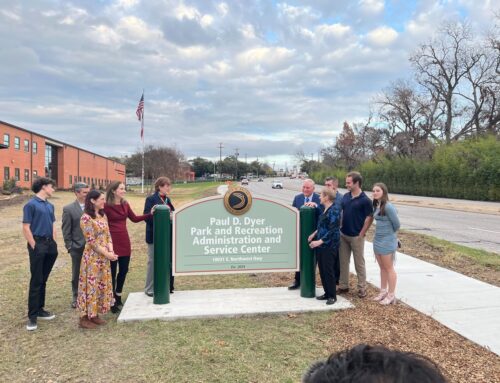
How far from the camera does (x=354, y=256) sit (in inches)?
245

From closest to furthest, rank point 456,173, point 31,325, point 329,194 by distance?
point 31,325, point 329,194, point 456,173

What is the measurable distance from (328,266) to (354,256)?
65 centimetres

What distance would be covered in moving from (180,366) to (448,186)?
38077 millimetres

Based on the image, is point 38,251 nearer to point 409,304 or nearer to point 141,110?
point 409,304

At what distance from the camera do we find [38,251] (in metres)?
5.08

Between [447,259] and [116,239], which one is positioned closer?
[116,239]

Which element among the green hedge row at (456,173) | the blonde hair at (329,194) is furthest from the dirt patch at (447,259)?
the green hedge row at (456,173)

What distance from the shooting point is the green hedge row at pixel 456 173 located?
3173 centimetres

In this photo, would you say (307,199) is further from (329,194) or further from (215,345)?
(215,345)

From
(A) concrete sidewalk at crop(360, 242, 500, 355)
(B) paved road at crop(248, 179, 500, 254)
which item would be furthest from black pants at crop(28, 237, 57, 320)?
(B) paved road at crop(248, 179, 500, 254)

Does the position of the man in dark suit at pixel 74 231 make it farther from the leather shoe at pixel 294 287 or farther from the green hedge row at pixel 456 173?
the green hedge row at pixel 456 173

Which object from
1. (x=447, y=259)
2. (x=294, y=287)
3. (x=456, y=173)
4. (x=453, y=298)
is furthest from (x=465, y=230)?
(x=456, y=173)

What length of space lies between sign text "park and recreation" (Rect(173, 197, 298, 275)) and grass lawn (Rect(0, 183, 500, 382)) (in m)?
1.11

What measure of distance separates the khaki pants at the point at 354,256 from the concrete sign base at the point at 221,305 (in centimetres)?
40
